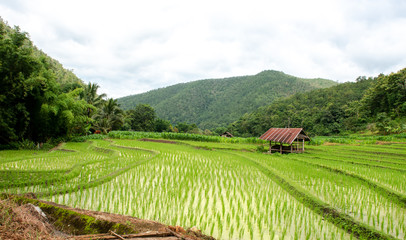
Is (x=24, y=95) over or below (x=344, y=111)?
below

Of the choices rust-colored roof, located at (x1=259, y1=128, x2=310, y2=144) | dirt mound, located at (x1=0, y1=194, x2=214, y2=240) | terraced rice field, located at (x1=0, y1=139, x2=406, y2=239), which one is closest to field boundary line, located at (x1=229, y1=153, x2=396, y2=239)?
terraced rice field, located at (x1=0, y1=139, x2=406, y2=239)

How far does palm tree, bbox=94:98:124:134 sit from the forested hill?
38.9 m

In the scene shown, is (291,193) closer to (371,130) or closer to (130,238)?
(130,238)

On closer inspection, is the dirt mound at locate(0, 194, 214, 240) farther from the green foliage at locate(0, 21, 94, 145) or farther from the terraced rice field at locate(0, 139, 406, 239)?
the green foliage at locate(0, 21, 94, 145)

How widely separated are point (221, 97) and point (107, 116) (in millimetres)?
59867

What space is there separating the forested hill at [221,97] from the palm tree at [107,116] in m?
38.9

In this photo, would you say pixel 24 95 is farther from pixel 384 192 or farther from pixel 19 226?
pixel 384 192

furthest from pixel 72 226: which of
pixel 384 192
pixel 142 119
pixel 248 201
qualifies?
pixel 142 119

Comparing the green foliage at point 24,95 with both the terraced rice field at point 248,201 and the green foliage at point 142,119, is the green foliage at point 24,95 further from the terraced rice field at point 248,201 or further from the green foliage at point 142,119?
the green foliage at point 142,119

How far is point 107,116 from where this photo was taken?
2723 cm

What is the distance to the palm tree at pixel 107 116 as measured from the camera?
86.5ft

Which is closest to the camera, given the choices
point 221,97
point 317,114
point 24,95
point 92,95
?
point 24,95

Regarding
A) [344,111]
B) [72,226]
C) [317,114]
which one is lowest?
[72,226]

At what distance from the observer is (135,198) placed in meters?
4.27
